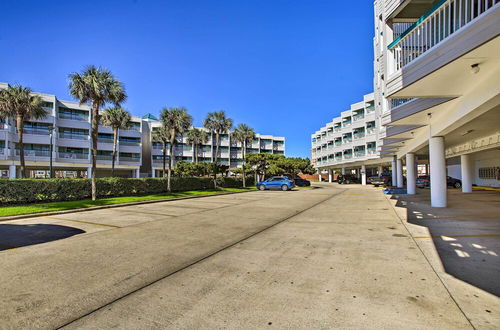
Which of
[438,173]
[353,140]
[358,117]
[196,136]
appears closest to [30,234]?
[438,173]

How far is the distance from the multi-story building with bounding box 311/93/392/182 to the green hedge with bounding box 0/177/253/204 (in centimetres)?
3303

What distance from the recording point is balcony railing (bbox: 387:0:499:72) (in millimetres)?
→ 5914

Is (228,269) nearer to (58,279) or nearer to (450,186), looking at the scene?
(58,279)

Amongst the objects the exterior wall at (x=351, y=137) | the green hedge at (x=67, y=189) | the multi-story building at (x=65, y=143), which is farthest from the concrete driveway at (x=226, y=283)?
the exterior wall at (x=351, y=137)

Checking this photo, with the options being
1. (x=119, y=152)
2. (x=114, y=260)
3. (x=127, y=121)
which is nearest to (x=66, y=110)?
(x=119, y=152)

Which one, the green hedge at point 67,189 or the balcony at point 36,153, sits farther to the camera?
the balcony at point 36,153

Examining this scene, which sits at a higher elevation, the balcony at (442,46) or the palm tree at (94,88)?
the palm tree at (94,88)

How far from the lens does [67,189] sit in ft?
58.1

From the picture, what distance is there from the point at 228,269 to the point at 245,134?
5268 centimetres

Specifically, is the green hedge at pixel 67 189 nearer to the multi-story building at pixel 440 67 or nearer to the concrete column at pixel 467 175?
the multi-story building at pixel 440 67

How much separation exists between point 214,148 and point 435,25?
66.2m

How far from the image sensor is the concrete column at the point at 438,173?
13266 mm

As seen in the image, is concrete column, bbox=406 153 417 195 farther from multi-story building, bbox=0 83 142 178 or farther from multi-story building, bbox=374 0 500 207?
multi-story building, bbox=0 83 142 178

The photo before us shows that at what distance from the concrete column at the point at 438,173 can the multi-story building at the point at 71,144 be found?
3575 centimetres
